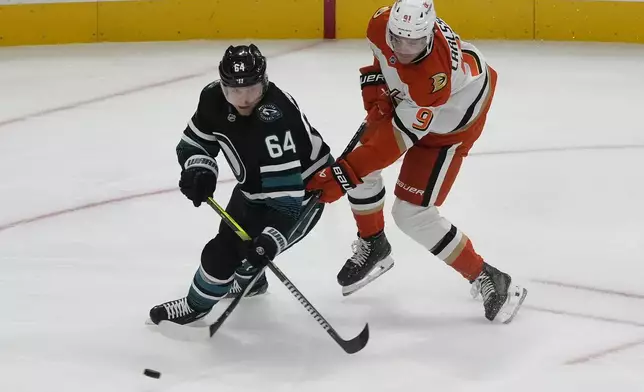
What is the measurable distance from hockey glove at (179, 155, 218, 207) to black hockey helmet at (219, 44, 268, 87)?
0.87 ft

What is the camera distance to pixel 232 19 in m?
5.93

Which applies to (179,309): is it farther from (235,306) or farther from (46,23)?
(46,23)

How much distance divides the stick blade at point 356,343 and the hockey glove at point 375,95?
63 centimetres

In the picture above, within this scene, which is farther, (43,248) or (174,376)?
(43,248)

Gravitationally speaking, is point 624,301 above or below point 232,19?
below

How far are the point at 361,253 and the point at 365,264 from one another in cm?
4

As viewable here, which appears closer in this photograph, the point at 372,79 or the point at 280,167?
the point at 280,167

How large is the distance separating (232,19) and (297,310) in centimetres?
338

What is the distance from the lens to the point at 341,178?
8.43 feet

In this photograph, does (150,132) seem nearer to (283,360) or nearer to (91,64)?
(91,64)

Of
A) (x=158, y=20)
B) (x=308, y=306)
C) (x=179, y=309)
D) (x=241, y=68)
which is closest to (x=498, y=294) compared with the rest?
(x=308, y=306)

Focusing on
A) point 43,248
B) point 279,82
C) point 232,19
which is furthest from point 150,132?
point 232,19

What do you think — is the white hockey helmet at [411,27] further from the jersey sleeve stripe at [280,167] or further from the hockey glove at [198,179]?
the hockey glove at [198,179]

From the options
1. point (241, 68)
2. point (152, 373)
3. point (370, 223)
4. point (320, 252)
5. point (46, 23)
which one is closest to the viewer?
point (241, 68)
